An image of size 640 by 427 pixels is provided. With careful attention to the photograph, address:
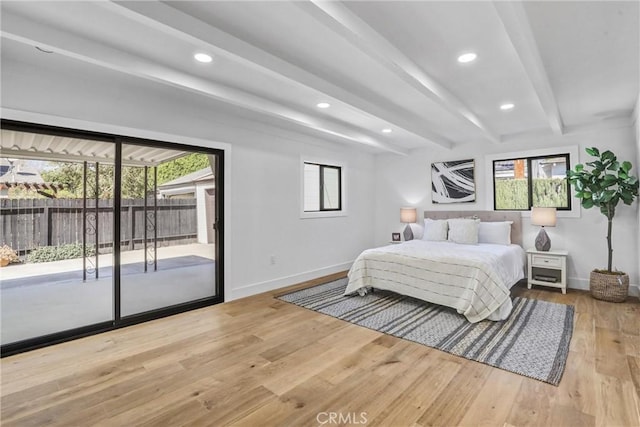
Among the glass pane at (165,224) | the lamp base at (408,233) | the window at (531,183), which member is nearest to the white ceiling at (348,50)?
the glass pane at (165,224)

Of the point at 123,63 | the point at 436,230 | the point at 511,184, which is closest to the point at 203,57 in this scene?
the point at 123,63

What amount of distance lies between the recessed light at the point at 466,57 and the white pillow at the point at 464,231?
2.79 meters

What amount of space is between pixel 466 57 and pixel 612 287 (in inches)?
138

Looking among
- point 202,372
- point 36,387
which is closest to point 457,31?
point 202,372

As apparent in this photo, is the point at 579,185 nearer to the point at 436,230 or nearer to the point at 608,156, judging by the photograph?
the point at 608,156

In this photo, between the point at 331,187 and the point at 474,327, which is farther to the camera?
the point at 331,187

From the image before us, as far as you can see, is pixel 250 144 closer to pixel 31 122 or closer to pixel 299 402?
pixel 31 122

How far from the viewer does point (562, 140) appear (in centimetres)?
452

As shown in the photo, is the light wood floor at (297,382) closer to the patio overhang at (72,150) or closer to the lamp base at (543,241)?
the lamp base at (543,241)

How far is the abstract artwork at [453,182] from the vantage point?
5.29 meters

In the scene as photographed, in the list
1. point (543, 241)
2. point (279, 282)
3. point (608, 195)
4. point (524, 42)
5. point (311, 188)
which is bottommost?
point (279, 282)

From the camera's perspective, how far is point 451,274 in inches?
133

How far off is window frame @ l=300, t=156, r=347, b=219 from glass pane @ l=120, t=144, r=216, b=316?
1.47m

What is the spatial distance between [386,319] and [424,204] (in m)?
3.20
